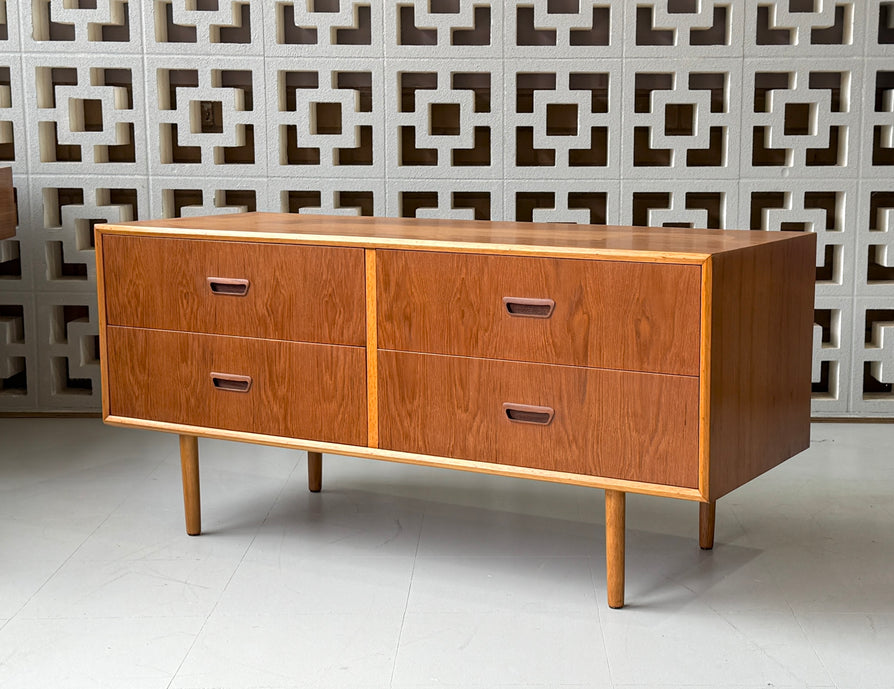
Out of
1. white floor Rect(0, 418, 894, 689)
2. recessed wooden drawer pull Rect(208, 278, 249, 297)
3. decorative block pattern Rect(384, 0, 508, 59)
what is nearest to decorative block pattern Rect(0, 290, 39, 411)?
white floor Rect(0, 418, 894, 689)

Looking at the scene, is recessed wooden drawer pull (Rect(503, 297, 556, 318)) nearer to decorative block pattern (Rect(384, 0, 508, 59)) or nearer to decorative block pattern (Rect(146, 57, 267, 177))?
decorative block pattern (Rect(384, 0, 508, 59))

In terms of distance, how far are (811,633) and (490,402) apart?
2.44 ft

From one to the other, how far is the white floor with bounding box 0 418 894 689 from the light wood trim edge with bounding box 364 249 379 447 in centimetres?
33

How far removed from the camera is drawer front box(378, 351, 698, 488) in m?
2.01

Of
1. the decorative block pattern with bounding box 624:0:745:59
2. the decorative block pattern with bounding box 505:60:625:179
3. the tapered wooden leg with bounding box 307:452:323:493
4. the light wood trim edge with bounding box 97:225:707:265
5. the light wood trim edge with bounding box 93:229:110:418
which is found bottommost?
the tapered wooden leg with bounding box 307:452:323:493

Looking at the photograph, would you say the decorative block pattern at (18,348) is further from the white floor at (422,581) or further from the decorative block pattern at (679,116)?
the decorative block pattern at (679,116)

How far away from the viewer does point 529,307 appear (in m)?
2.10

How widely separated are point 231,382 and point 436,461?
517mm

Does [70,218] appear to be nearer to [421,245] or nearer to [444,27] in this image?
[444,27]

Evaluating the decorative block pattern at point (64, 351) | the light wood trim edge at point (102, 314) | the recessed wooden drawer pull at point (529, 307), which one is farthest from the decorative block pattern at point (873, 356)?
the decorative block pattern at point (64, 351)

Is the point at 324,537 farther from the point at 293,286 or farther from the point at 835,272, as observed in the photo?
the point at 835,272

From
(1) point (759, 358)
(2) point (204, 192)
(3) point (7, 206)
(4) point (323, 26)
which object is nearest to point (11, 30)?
(3) point (7, 206)

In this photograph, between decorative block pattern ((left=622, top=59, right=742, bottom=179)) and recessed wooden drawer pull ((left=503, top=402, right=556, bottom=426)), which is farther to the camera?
decorative block pattern ((left=622, top=59, right=742, bottom=179))

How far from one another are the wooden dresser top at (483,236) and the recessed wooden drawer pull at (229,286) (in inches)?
3.5
